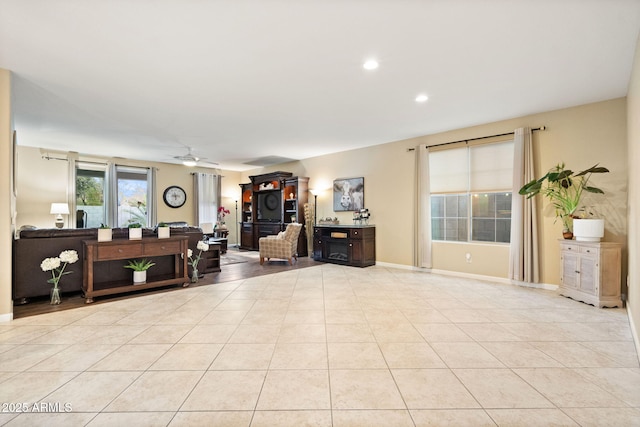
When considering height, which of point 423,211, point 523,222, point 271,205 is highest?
point 271,205

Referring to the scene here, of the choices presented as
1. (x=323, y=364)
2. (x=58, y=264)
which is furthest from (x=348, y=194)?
(x=58, y=264)

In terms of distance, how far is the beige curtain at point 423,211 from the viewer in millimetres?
5586

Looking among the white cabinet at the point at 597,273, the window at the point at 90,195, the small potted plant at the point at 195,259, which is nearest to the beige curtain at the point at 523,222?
the white cabinet at the point at 597,273

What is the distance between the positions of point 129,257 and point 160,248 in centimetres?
41

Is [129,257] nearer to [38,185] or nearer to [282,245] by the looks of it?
[282,245]

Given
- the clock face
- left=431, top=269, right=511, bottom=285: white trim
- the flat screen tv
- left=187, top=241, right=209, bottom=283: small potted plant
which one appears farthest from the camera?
the clock face

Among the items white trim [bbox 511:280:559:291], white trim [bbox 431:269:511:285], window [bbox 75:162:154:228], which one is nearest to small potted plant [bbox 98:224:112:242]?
window [bbox 75:162:154:228]

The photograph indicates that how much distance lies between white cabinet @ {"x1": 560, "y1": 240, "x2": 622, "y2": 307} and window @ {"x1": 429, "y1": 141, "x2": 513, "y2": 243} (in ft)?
3.69

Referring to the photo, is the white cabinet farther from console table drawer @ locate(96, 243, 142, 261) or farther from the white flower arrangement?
the white flower arrangement

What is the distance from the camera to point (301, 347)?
2.45m

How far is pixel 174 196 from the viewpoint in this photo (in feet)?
28.9

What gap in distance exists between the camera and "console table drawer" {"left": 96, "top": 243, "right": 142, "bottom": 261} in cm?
378

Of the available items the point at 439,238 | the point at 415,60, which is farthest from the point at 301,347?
the point at 439,238

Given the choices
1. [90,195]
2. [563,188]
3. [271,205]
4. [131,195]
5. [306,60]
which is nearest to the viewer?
[306,60]
